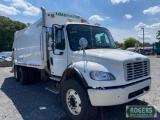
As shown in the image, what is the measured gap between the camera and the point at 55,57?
6098 mm

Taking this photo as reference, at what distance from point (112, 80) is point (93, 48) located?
157 centimetres

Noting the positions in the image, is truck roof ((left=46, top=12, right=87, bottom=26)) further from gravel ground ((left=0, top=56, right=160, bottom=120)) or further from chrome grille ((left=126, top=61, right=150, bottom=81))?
chrome grille ((left=126, top=61, right=150, bottom=81))

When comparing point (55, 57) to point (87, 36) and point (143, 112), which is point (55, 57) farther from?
point (143, 112)

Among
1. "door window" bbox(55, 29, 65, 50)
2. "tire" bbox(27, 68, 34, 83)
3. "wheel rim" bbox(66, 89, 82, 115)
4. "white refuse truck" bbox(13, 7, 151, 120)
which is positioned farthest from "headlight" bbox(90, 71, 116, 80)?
"tire" bbox(27, 68, 34, 83)

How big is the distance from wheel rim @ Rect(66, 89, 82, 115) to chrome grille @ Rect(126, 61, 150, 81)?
126 cm

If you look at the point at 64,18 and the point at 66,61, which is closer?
the point at 66,61

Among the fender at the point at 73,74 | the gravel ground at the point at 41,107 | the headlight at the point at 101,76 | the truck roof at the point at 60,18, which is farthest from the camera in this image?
the truck roof at the point at 60,18

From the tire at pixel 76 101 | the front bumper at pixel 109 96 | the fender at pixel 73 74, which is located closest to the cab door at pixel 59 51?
the fender at pixel 73 74

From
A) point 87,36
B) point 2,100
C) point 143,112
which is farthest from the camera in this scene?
point 2,100

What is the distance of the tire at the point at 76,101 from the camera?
4.20 meters

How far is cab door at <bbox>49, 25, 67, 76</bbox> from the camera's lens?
5.60m

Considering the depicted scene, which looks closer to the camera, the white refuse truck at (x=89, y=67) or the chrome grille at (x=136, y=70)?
the white refuse truck at (x=89, y=67)

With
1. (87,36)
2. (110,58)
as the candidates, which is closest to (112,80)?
(110,58)

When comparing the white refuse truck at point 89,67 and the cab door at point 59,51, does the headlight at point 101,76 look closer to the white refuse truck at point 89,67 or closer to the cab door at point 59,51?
the white refuse truck at point 89,67
